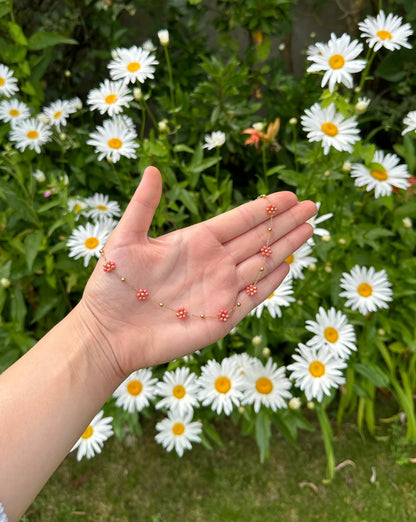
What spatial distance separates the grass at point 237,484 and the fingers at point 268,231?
91 centimetres

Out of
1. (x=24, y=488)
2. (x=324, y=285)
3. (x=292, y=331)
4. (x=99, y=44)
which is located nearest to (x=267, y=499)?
(x=292, y=331)

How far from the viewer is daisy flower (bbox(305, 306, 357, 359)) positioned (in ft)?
4.83

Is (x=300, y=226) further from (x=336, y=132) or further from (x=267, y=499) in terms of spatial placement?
(x=267, y=499)

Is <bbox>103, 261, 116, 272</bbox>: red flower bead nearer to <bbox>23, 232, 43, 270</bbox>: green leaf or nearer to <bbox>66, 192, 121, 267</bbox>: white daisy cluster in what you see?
<bbox>66, 192, 121, 267</bbox>: white daisy cluster

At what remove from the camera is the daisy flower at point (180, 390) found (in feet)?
5.11

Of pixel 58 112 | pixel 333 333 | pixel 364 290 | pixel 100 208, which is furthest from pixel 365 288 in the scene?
pixel 58 112

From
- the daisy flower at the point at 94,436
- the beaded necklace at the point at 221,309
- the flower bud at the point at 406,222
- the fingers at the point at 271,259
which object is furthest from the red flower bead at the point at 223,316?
the flower bud at the point at 406,222

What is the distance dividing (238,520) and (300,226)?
42.8 inches

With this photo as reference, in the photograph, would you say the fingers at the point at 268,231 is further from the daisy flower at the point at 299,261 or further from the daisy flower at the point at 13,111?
the daisy flower at the point at 13,111

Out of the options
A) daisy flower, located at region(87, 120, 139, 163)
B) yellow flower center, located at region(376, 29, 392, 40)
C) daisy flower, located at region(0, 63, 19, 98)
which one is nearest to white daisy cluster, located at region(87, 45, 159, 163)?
daisy flower, located at region(87, 120, 139, 163)

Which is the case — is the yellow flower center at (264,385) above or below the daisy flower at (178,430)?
above

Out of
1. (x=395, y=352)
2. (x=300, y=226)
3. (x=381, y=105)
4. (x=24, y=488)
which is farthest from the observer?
(x=381, y=105)

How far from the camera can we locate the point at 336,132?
4.56 ft

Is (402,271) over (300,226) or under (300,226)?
over
